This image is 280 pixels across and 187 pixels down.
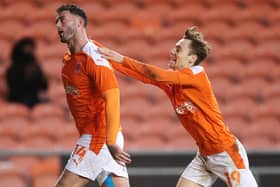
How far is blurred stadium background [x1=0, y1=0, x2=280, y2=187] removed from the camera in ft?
28.9

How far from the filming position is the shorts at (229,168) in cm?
673

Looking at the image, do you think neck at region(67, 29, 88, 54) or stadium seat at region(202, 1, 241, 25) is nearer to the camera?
neck at region(67, 29, 88, 54)

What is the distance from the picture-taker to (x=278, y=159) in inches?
343

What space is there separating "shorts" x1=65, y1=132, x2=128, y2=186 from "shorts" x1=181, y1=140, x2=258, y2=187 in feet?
2.12

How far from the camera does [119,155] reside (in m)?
6.18

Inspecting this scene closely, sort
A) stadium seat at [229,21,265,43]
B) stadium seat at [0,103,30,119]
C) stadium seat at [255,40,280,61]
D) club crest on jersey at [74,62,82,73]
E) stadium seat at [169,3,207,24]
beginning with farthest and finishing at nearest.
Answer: stadium seat at [169,3,207,24]
stadium seat at [229,21,265,43]
stadium seat at [255,40,280,61]
stadium seat at [0,103,30,119]
club crest on jersey at [74,62,82,73]

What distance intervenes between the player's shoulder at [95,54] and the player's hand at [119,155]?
585mm

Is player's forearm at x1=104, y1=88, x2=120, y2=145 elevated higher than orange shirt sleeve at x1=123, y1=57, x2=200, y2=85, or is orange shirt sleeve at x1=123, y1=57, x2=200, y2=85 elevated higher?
orange shirt sleeve at x1=123, y1=57, x2=200, y2=85

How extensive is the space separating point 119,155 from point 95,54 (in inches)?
29.8

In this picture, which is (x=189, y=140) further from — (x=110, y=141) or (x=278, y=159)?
(x=110, y=141)

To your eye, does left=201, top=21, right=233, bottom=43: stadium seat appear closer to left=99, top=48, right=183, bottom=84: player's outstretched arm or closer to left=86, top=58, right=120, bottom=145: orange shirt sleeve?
left=99, top=48, right=183, bottom=84: player's outstretched arm

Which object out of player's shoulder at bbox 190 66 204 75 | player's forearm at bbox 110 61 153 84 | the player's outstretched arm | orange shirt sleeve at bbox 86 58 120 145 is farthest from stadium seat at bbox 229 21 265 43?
orange shirt sleeve at bbox 86 58 120 145

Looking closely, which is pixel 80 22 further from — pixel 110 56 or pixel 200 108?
pixel 200 108

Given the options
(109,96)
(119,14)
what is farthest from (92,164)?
(119,14)
